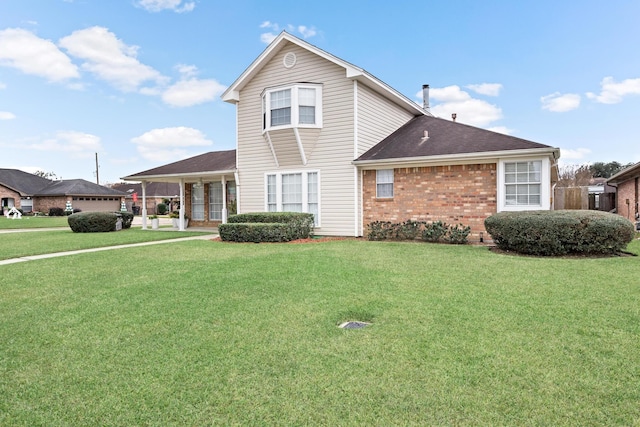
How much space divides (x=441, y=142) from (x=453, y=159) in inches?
57.6

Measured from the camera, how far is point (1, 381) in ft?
10.9

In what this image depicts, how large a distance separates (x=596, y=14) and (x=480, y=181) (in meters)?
8.00

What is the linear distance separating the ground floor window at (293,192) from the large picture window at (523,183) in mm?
6765

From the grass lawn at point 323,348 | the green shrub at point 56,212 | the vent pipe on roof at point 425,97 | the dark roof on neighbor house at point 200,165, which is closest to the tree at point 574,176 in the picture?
the vent pipe on roof at point 425,97

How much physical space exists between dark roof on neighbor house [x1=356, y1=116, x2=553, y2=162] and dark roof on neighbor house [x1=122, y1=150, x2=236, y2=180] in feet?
23.3

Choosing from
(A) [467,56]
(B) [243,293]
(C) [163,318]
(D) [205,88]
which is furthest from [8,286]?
(D) [205,88]

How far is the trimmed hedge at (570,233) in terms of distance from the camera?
29.3ft

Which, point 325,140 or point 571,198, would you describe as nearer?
point 325,140

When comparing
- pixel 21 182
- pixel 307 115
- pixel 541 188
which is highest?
pixel 307 115

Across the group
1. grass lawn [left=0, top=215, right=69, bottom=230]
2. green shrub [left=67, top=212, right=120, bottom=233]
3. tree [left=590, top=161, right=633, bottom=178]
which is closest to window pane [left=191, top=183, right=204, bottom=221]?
green shrub [left=67, top=212, right=120, bottom=233]

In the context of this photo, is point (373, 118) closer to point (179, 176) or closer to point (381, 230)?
point (381, 230)

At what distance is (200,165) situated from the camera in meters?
19.7

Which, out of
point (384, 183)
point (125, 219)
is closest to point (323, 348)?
point (384, 183)

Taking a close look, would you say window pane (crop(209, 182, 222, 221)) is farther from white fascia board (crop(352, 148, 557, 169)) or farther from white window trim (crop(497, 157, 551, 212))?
white window trim (crop(497, 157, 551, 212))
